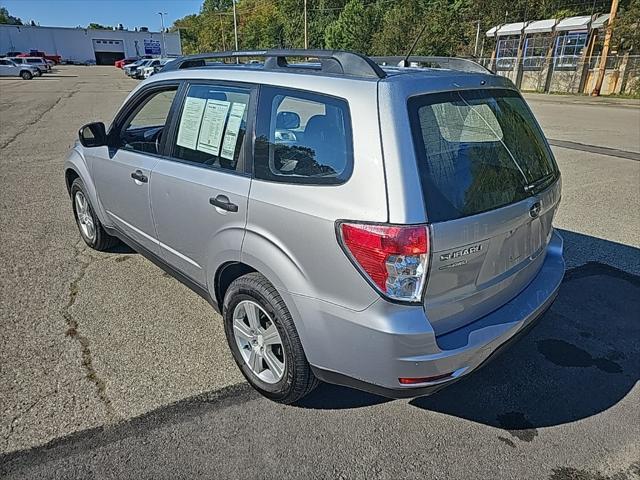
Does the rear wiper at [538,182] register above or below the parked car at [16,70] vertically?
above

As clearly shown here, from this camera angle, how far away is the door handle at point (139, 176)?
3.22 metres

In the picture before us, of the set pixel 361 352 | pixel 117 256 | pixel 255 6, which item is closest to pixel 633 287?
pixel 361 352

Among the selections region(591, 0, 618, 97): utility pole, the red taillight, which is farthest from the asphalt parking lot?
region(591, 0, 618, 97): utility pole

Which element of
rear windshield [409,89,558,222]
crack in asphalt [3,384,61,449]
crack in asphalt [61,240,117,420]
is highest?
rear windshield [409,89,558,222]

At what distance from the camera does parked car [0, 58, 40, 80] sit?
40.1m

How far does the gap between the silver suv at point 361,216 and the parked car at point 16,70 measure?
153 feet

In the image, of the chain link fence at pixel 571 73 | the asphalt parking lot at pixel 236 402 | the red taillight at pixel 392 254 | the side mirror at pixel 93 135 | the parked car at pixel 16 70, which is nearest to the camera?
the red taillight at pixel 392 254

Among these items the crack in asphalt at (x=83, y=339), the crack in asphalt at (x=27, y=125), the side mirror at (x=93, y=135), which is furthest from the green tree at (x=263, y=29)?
the crack in asphalt at (x=83, y=339)

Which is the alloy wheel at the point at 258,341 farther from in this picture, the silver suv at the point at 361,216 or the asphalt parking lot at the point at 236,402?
the asphalt parking lot at the point at 236,402

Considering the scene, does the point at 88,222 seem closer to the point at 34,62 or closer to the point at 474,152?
the point at 474,152

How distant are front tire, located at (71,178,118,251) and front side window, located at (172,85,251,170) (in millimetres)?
1807

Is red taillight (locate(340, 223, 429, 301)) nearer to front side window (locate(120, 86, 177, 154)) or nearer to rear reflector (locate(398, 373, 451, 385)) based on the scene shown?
rear reflector (locate(398, 373, 451, 385))

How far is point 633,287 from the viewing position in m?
3.96

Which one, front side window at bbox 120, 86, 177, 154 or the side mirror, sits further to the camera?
the side mirror
